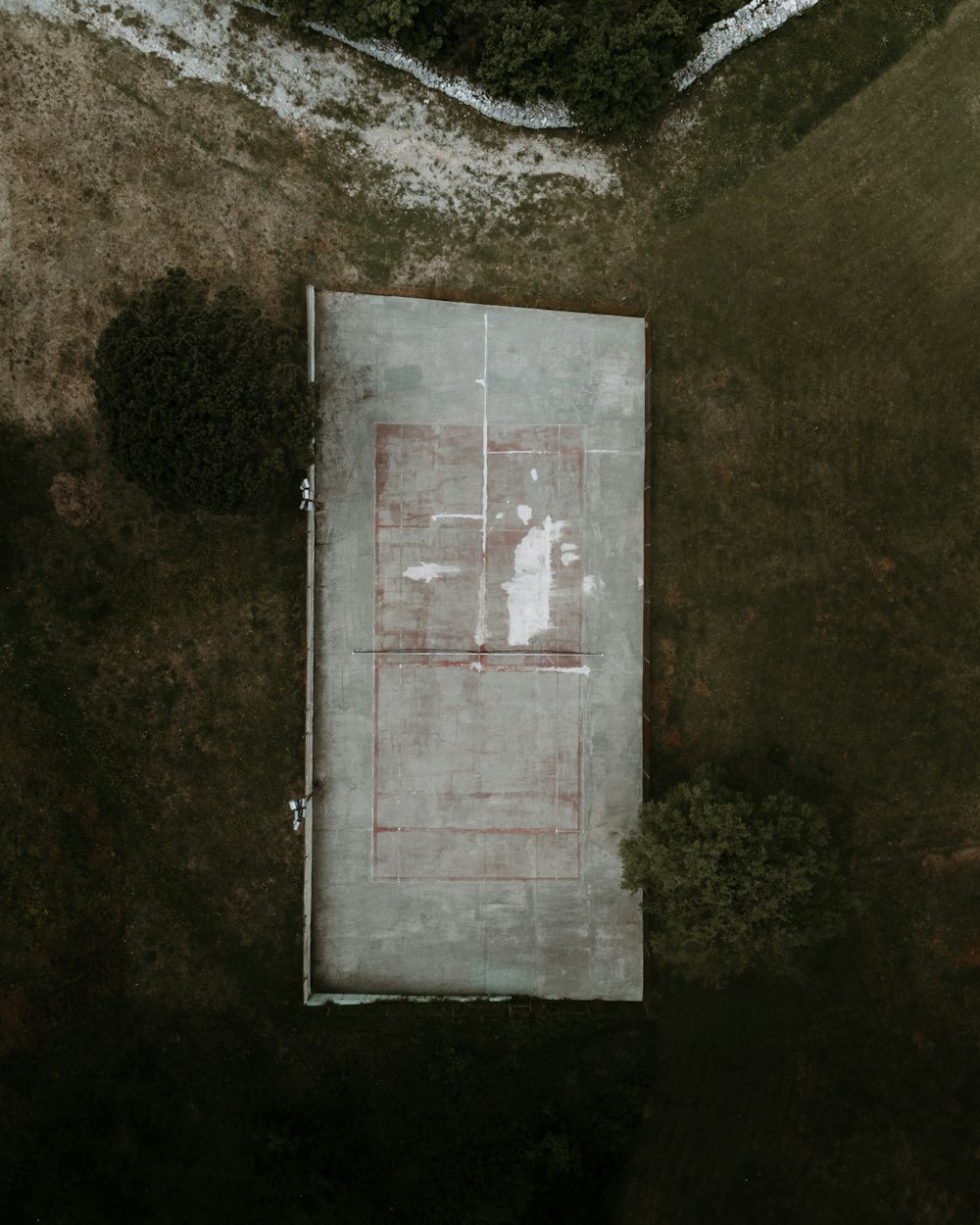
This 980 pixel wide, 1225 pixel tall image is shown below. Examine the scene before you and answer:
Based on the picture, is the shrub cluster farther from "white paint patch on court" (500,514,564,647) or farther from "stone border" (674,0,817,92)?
"white paint patch on court" (500,514,564,647)

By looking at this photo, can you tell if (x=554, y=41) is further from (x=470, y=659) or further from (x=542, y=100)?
(x=470, y=659)

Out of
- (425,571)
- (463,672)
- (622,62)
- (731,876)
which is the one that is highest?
(622,62)

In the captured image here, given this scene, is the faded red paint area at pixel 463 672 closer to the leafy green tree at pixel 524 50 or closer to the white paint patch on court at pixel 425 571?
the white paint patch on court at pixel 425 571

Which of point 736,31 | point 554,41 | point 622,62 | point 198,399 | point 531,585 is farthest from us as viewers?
point 736,31

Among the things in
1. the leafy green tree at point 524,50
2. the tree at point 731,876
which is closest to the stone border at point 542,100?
the leafy green tree at point 524,50

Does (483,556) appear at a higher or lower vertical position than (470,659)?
higher

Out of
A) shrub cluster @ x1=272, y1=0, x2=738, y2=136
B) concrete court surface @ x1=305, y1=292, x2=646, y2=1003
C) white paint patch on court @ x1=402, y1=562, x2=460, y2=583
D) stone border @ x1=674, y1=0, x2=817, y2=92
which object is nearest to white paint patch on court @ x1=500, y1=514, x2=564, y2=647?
concrete court surface @ x1=305, y1=292, x2=646, y2=1003

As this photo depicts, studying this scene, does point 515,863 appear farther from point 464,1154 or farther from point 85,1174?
point 85,1174

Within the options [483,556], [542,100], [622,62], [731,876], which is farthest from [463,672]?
[622,62]
